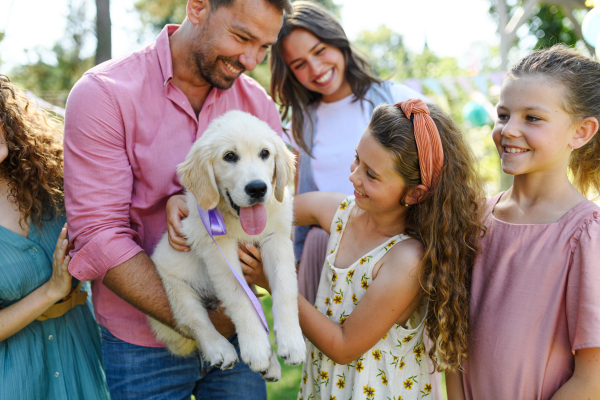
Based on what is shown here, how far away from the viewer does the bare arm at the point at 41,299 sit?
2088 millimetres

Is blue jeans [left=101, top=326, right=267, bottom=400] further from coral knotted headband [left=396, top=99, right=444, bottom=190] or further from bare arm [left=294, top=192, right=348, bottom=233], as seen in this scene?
coral knotted headband [left=396, top=99, right=444, bottom=190]

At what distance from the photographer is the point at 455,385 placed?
1979 millimetres

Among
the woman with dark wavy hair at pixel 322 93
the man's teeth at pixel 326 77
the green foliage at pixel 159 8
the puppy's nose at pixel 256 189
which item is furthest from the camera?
the green foliage at pixel 159 8

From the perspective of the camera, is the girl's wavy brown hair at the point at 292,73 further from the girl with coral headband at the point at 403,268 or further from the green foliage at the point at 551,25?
the green foliage at the point at 551,25

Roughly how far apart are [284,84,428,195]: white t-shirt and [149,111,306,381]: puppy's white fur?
2.41ft

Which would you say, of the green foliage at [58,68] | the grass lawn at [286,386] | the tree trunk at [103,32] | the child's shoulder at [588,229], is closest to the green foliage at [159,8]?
the green foliage at [58,68]

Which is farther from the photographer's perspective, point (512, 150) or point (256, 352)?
point (256, 352)

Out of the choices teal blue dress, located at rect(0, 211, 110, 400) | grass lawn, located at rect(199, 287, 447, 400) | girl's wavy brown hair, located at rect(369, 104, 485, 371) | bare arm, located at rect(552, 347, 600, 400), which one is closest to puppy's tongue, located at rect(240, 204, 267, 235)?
girl's wavy brown hair, located at rect(369, 104, 485, 371)

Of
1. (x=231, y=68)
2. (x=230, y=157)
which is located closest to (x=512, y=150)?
(x=230, y=157)

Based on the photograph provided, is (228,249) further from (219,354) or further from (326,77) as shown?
(326,77)

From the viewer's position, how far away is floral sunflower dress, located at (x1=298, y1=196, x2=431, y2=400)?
2.00 metres

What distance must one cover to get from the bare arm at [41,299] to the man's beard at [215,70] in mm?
1096

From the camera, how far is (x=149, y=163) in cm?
212

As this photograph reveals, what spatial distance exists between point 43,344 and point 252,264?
123 cm
